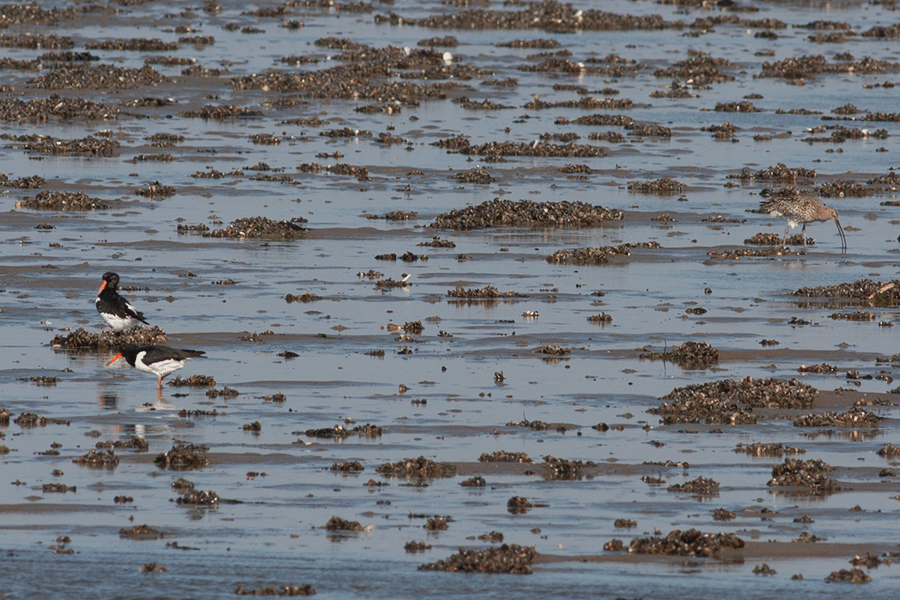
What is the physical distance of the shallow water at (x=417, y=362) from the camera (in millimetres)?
9844

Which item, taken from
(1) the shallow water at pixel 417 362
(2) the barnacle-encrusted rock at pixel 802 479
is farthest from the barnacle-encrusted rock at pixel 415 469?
(2) the barnacle-encrusted rock at pixel 802 479

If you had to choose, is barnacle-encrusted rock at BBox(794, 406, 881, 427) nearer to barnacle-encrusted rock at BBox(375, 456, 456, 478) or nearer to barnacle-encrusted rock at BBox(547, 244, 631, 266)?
barnacle-encrusted rock at BBox(375, 456, 456, 478)

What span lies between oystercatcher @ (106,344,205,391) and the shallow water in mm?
271

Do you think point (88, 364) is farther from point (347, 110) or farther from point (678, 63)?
point (678, 63)

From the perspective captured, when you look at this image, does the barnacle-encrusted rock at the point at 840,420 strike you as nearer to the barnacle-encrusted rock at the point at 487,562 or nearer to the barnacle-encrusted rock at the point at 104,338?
the barnacle-encrusted rock at the point at 487,562

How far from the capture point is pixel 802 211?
2267 centimetres

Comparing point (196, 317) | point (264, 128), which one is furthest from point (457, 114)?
point (196, 317)

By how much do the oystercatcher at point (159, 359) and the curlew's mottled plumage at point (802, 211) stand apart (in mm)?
11719

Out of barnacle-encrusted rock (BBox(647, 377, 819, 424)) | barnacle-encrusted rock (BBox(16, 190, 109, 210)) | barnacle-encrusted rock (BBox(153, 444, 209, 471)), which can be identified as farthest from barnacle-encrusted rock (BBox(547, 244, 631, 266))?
barnacle-encrusted rock (BBox(153, 444, 209, 471))

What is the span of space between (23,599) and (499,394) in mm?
6205

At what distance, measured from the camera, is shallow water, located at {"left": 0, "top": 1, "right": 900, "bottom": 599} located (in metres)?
9.84

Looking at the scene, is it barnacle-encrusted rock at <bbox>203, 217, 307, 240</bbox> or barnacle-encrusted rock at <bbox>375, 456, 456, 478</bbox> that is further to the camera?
barnacle-encrusted rock at <bbox>203, 217, 307, 240</bbox>

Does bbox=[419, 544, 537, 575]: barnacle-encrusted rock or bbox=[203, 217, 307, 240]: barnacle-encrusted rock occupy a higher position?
bbox=[203, 217, 307, 240]: barnacle-encrusted rock

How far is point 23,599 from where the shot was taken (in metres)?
8.90
